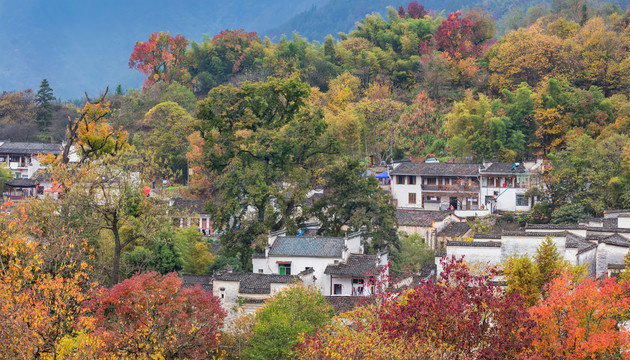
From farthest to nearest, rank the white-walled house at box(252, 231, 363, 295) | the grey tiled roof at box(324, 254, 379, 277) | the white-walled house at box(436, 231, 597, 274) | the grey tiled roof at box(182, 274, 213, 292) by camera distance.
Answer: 1. the white-walled house at box(252, 231, 363, 295)
2. the grey tiled roof at box(324, 254, 379, 277)
3. the grey tiled roof at box(182, 274, 213, 292)
4. the white-walled house at box(436, 231, 597, 274)

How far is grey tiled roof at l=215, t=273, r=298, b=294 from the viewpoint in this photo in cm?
1996

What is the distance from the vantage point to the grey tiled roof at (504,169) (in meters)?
38.2

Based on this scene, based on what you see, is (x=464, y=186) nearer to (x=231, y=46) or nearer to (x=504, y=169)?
(x=504, y=169)

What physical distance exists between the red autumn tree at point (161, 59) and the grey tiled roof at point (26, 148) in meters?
11.2

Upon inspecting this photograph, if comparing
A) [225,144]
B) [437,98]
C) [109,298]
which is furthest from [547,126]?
[109,298]

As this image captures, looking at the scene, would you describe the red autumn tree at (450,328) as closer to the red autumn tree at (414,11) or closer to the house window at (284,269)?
the house window at (284,269)

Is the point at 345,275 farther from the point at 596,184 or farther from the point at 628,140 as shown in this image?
the point at 628,140

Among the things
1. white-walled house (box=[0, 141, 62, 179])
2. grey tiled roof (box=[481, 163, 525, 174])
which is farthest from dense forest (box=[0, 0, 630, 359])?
white-walled house (box=[0, 141, 62, 179])

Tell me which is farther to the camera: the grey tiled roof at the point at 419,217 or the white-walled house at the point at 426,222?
the grey tiled roof at the point at 419,217

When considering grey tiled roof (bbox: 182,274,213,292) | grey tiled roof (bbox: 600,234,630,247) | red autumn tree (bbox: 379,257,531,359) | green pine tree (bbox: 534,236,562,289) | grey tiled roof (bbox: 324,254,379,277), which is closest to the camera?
red autumn tree (bbox: 379,257,531,359)

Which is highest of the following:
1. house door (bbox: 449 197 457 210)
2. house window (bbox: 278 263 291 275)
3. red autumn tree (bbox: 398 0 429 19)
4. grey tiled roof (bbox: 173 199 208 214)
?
red autumn tree (bbox: 398 0 429 19)

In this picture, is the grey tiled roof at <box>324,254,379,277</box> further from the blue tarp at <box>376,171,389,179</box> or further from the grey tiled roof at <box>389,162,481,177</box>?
the blue tarp at <box>376,171,389,179</box>

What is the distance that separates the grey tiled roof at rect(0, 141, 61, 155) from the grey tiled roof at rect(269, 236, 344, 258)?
93.9 ft

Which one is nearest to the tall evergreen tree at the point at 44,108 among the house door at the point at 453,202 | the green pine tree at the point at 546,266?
the house door at the point at 453,202
